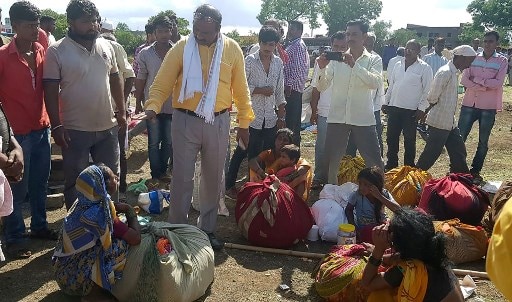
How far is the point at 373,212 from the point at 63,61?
2.98 metres

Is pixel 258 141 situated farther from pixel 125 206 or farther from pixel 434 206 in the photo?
pixel 125 206

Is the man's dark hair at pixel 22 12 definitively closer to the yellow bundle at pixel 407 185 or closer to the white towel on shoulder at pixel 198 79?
the white towel on shoulder at pixel 198 79

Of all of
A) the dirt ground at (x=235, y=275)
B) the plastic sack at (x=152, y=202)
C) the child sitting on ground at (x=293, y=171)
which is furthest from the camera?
the plastic sack at (x=152, y=202)

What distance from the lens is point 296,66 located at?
6762 mm

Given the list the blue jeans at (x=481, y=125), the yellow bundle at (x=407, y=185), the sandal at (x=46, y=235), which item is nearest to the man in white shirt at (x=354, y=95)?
the yellow bundle at (x=407, y=185)

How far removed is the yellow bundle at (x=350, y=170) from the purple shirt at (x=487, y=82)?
2.17 m

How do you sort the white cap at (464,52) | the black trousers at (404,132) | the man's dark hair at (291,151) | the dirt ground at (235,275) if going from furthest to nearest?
the black trousers at (404,132) → the white cap at (464,52) → the man's dark hair at (291,151) → the dirt ground at (235,275)

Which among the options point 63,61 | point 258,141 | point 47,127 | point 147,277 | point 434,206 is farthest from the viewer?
point 258,141

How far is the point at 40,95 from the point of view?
4148 millimetres

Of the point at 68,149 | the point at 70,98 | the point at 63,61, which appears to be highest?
the point at 63,61

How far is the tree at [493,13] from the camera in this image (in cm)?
4812

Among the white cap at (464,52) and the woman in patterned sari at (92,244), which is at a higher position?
the white cap at (464,52)

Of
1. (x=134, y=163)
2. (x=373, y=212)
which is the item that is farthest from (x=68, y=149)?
(x=134, y=163)

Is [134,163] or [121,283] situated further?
[134,163]
